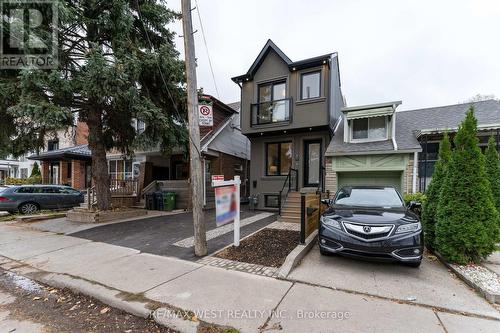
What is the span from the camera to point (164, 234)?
7.37m

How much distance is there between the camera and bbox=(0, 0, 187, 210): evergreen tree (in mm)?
7203

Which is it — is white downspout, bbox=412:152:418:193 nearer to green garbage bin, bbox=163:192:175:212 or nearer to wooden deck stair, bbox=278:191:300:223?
wooden deck stair, bbox=278:191:300:223

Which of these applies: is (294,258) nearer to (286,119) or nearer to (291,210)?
(291,210)

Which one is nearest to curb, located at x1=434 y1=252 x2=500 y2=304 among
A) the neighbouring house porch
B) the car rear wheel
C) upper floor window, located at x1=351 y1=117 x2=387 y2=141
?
upper floor window, located at x1=351 y1=117 x2=387 y2=141

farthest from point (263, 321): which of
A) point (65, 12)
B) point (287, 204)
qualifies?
point (65, 12)

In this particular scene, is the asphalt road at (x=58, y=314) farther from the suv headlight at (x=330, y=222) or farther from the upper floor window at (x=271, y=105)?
the upper floor window at (x=271, y=105)

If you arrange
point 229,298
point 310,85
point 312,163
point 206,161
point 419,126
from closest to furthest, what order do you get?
1. point 229,298
2. point 419,126
3. point 310,85
4. point 312,163
5. point 206,161

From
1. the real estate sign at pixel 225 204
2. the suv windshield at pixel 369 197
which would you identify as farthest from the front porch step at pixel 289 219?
the real estate sign at pixel 225 204

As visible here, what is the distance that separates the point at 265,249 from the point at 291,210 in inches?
151

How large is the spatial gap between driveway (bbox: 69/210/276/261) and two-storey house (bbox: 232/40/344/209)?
2989 millimetres

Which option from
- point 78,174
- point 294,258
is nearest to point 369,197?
point 294,258

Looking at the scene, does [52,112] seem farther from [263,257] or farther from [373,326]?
[373,326]

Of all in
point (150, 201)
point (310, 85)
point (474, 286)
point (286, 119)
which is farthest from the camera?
point (150, 201)

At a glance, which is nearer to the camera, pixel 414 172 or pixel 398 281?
pixel 398 281
